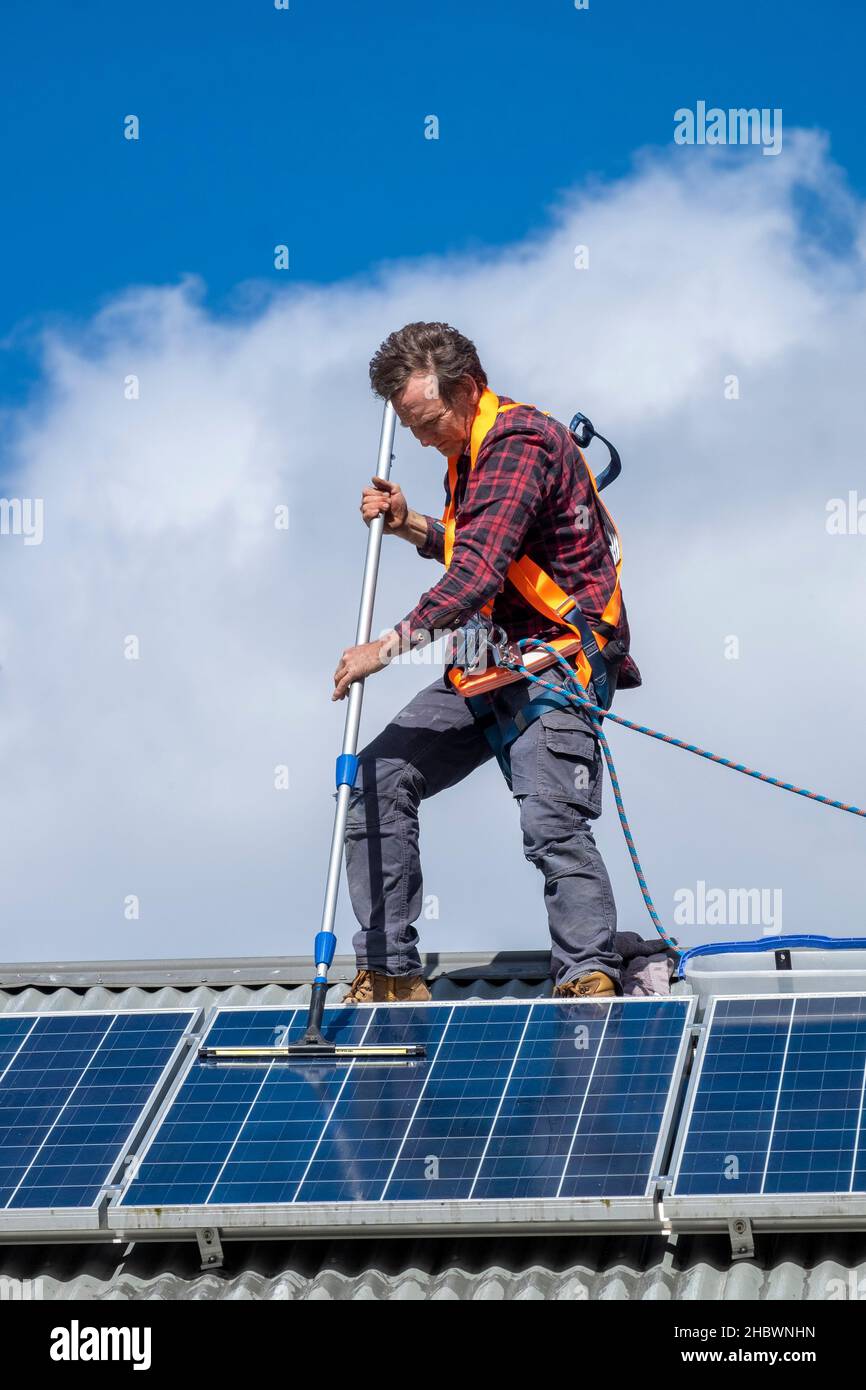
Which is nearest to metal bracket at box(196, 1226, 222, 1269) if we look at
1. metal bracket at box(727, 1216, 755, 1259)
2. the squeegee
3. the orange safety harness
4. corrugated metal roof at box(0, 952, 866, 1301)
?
corrugated metal roof at box(0, 952, 866, 1301)

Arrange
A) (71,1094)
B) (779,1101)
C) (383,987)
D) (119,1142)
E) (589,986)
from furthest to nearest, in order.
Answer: (383,987) < (589,986) < (71,1094) < (119,1142) < (779,1101)

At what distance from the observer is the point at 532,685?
766 centimetres

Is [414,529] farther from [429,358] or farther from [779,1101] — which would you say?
[779,1101]

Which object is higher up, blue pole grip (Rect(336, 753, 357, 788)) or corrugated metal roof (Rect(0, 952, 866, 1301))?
blue pole grip (Rect(336, 753, 357, 788))

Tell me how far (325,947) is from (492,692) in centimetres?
120

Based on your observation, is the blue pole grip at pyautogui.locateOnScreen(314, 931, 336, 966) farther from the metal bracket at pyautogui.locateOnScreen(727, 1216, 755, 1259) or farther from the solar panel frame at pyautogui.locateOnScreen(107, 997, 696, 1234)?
the metal bracket at pyautogui.locateOnScreen(727, 1216, 755, 1259)

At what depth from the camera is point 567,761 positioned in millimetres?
7535

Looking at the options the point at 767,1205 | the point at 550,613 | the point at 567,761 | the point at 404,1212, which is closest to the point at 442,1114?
the point at 404,1212

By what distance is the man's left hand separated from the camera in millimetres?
7574

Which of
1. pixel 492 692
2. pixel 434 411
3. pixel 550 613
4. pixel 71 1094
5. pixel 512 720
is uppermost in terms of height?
pixel 434 411

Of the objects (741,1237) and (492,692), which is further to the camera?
(492,692)

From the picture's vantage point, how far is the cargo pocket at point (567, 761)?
7477mm

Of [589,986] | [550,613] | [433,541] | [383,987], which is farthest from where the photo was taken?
[433,541]
